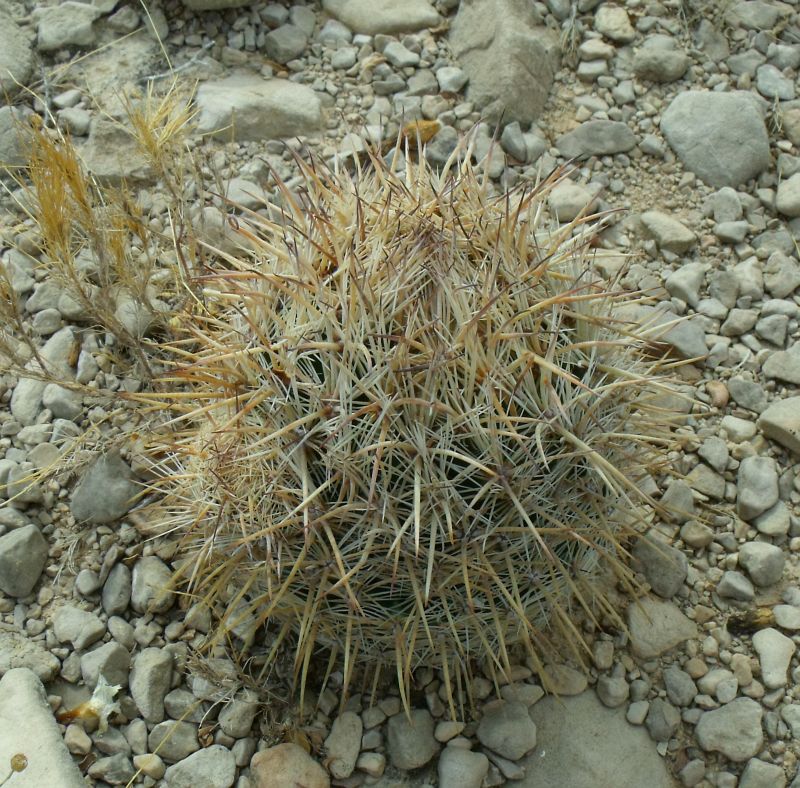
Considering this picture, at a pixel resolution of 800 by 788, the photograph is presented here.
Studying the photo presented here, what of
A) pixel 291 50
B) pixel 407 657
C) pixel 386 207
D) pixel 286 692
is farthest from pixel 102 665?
pixel 291 50

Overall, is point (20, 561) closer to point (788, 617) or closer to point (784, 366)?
point (788, 617)

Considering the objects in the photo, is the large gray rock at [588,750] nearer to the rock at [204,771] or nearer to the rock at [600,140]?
the rock at [204,771]

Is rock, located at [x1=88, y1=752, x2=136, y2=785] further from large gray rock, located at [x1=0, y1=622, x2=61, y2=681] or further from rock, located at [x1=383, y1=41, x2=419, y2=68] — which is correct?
rock, located at [x1=383, y1=41, x2=419, y2=68]

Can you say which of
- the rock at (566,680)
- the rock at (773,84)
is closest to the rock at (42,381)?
the rock at (566,680)

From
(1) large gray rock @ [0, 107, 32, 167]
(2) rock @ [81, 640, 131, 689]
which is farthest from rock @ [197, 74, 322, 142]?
(2) rock @ [81, 640, 131, 689]

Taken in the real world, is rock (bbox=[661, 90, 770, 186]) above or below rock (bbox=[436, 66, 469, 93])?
below
